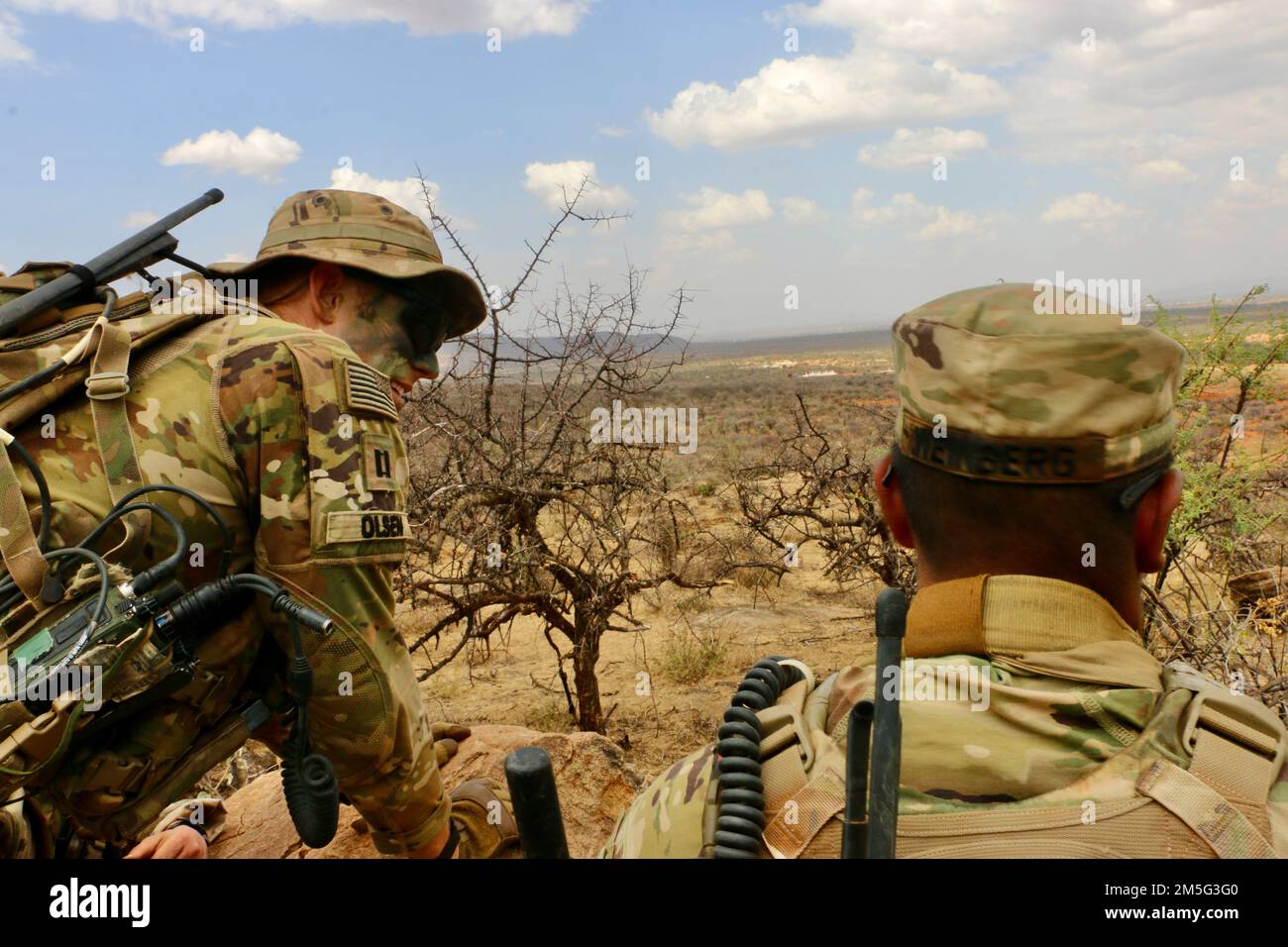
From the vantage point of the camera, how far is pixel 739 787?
119cm

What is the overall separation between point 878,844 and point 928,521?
0.56 m

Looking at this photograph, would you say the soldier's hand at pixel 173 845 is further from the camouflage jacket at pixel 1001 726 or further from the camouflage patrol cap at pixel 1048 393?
the camouflage patrol cap at pixel 1048 393

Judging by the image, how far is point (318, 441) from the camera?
7.47ft

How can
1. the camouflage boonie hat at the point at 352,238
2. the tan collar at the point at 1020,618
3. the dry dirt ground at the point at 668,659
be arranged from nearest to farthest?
the tan collar at the point at 1020,618 < the camouflage boonie hat at the point at 352,238 < the dry dirt ground at the point at 668,659

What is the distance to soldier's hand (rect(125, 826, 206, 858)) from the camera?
2.92m

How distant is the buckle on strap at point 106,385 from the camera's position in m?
2.14

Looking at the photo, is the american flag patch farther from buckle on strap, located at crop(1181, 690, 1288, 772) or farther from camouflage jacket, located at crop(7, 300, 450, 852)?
buckle on strap, located at crop(1181, 690, 1288, 772)

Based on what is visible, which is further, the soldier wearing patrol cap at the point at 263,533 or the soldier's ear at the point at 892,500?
the soldier wearing patrol cap at the point at 263,533

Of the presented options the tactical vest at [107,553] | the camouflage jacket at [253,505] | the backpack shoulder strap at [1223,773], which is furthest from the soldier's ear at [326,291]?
the backpack shoulder strap at [1223,773]

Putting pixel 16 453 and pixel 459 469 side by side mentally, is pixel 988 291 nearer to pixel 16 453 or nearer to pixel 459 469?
pixel 16 453

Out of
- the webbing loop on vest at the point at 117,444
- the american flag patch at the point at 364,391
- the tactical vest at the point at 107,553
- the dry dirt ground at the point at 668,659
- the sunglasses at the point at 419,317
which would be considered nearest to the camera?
the tactical vest at the point at 107,553

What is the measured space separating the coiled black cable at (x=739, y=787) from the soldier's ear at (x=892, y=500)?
1.52 feet

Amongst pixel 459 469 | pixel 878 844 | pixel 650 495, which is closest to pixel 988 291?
pixel 878 844
